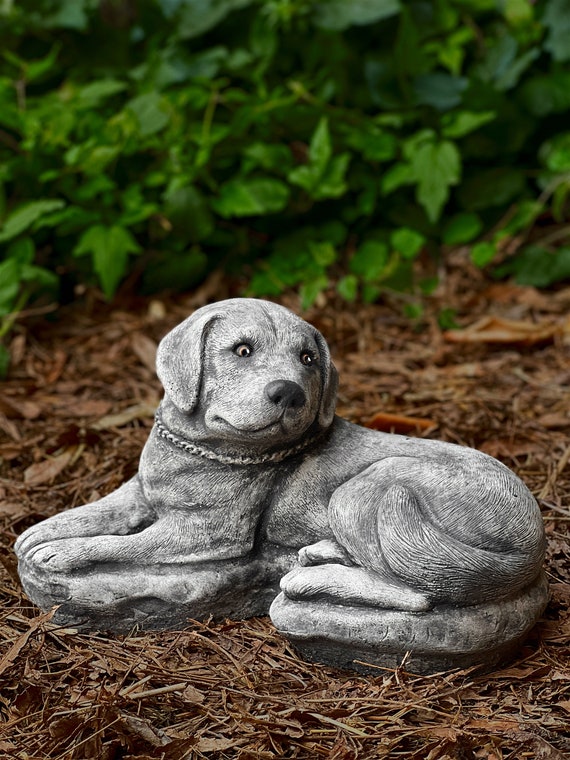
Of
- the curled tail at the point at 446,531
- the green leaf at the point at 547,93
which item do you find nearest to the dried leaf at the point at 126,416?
the curled tail at the point at 446,531

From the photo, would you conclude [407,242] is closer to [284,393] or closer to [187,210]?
[187,210]

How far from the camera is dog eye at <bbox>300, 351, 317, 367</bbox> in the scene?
2682mm

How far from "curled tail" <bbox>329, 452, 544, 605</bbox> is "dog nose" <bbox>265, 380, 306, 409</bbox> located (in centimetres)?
30

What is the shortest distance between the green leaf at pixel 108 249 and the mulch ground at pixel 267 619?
395mm

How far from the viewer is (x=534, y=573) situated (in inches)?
103

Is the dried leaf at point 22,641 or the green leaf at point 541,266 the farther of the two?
the green leaf at point 541,266

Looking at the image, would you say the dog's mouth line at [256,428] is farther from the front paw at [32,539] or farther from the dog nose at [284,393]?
the front paw at [32,539]

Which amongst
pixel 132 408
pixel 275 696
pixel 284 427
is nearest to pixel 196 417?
pixel 284 427

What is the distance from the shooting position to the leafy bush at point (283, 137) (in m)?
4.97

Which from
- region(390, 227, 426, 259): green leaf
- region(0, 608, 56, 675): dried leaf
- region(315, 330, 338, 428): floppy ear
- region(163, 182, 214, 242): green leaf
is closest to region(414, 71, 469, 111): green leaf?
region(390, 227, 426, 259): green leaf

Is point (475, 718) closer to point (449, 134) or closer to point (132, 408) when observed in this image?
point (132, 408)

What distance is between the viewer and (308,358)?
2.70m

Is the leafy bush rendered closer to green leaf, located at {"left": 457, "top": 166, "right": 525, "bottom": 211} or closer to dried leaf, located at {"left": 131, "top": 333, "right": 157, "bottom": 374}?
green leaf, located at {"left": 457, "top": 166, "right": 525, "bottom": 211}

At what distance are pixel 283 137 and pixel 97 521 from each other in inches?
125
